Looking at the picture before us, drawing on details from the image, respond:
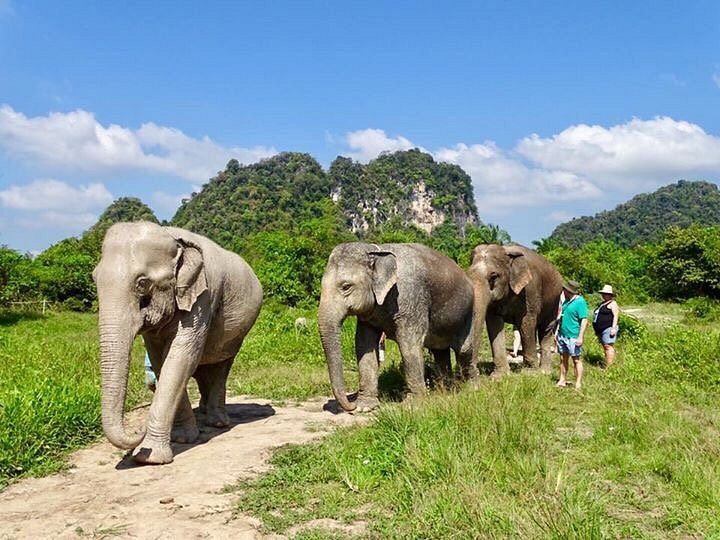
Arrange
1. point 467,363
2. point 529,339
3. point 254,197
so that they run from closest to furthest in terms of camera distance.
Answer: point 467,363
point 529,339
point 254,197

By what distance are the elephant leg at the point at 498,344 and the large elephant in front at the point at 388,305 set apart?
1542 millimetres

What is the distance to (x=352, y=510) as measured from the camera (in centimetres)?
441

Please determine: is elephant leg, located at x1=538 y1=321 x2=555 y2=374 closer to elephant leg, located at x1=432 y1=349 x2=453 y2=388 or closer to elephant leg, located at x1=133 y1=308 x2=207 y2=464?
elephant leg, located at x1=432 y1=349 x2=453 y2=388

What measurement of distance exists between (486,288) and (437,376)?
149 centimetres

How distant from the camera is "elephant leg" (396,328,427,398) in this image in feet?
25.2

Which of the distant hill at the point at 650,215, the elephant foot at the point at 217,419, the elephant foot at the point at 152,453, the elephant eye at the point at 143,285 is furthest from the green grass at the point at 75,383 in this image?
the distant hill at the point at 650,215

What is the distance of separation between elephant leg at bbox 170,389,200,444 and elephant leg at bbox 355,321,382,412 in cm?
201

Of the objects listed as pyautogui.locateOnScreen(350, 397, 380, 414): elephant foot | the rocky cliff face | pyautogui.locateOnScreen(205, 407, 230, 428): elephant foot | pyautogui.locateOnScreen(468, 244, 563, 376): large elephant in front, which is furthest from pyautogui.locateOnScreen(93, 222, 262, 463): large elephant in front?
the rocky cliff face

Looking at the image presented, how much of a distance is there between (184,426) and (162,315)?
135 centimetres

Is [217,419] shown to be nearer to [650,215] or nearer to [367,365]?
[367,365]

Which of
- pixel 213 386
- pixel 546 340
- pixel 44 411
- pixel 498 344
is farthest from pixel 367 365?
pixel 546 340

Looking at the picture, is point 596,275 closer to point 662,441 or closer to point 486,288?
point 486,288

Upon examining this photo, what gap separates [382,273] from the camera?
7.43m

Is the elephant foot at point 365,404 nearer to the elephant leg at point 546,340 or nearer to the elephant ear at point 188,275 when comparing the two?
the elephant ear at point 188,275
